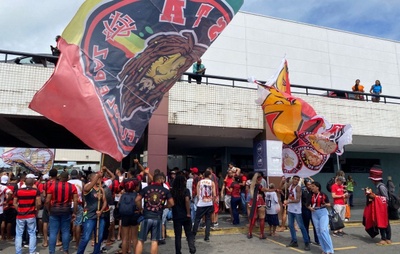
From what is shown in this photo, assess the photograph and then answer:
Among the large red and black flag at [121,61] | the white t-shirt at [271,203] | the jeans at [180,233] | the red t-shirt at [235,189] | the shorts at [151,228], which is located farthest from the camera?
the red t-shirt at [235,189]

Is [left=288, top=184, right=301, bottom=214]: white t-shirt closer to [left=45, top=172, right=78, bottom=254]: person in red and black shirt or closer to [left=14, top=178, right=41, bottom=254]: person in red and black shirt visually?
[left=45, top=172, right=78, bottom=254]: person in red and black shirt

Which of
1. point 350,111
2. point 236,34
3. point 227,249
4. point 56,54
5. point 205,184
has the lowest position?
point 227,249

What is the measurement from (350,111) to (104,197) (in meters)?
11.3

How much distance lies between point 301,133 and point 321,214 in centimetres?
214

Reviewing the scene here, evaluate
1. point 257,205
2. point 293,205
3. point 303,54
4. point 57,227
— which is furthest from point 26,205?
point 303,54

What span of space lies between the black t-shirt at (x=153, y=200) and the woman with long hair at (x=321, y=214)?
3.25m

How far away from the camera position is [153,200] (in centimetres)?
590

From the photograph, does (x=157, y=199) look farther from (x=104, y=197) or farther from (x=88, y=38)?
(x=88, y=38)

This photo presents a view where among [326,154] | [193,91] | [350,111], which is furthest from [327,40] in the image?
[326,154]

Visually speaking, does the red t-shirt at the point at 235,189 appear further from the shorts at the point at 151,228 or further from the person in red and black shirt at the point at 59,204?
the person in red and black shirt at the point at 59,204

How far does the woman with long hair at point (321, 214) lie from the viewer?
675cm

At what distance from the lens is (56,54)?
10.3m

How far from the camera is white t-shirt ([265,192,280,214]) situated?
8734 millimetres

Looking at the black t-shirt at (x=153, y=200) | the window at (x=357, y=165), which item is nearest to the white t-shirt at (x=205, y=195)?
the black t-shirt at (x=153, y=200)
